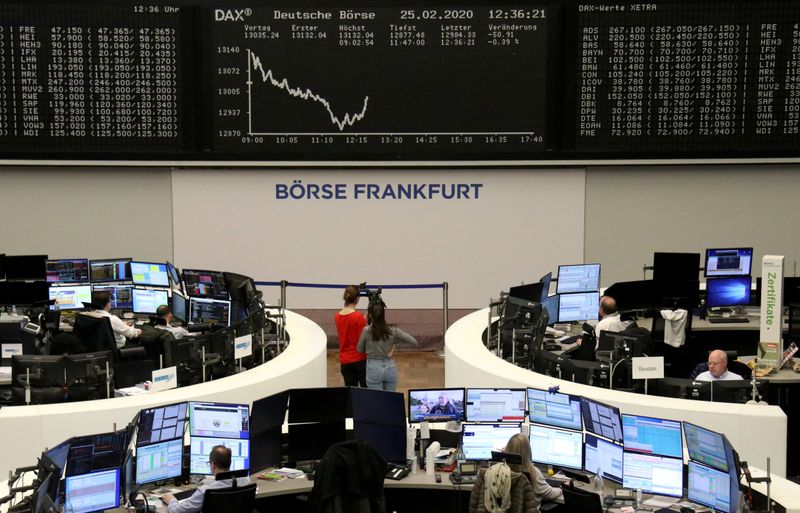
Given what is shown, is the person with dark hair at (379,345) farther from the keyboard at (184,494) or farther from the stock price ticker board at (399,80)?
the stock price ticker board at (399,80)

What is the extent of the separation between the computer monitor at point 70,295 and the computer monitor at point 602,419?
653 centimetres

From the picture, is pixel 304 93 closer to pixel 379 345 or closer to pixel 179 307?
pixel 179 307

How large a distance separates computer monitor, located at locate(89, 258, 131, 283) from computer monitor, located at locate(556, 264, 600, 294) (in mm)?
4660

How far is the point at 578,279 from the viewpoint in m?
10.7

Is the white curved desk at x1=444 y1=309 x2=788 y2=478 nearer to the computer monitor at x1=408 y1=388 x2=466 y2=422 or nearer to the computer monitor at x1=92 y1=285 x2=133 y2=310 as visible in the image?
the computer monitor at x1=408 y1=388 x2=466 y2=422

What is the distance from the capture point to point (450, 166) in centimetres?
1221

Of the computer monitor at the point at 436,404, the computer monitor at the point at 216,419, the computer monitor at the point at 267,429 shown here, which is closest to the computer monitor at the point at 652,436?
the computer monitor at the point at 436,404

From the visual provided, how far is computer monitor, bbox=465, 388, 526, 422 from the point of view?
691 cm

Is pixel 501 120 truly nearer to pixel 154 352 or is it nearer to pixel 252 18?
pixel 252 18

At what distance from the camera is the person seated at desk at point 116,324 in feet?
31.0

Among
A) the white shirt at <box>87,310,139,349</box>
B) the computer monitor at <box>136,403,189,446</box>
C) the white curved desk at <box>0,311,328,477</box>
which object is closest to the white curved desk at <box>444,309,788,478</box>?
the white curved desk at <box>0,311,328,477</box>

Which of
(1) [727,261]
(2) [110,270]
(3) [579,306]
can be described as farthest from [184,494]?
(1) [727,261]

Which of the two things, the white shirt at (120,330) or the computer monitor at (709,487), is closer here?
the computer monitor at (709,487)

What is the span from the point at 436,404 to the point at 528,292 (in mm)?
2904
